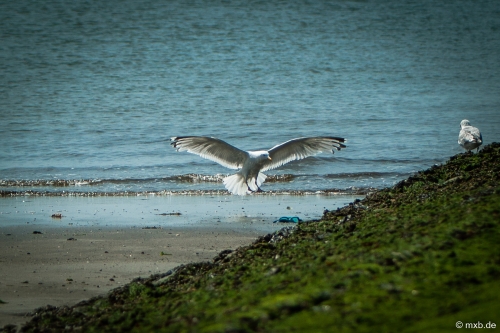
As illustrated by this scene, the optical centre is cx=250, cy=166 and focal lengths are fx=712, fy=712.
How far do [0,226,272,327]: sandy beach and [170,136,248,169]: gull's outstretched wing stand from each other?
1.50m

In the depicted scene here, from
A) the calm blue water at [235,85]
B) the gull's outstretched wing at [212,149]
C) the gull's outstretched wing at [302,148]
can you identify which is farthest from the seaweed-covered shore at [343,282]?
the calm blue water at [235,85]

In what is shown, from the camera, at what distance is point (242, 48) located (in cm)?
3859

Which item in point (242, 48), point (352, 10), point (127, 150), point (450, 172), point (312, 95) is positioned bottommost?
point (450, 172)

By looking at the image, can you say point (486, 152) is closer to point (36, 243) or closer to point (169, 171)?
point (36, 243)

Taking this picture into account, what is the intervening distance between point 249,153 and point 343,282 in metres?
7.12

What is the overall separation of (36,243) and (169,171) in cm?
827

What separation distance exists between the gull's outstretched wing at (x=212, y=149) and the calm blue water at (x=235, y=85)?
359 centimetres

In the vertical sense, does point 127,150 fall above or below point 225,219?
above

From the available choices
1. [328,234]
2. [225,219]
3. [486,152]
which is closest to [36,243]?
[225,219]

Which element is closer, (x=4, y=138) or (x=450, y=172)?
(x=450, y=172)

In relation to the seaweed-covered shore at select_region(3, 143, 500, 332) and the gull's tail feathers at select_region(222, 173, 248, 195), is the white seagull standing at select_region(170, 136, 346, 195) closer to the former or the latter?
the gull's tail feathers at select_region(222, 173, 248, 195)

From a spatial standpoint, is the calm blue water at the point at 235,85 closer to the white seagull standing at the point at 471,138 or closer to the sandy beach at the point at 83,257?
the white seagull standing at the point at 471,138

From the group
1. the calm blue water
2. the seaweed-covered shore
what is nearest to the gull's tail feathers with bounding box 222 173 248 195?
the calm blue water

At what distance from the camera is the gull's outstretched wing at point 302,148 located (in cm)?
1145
